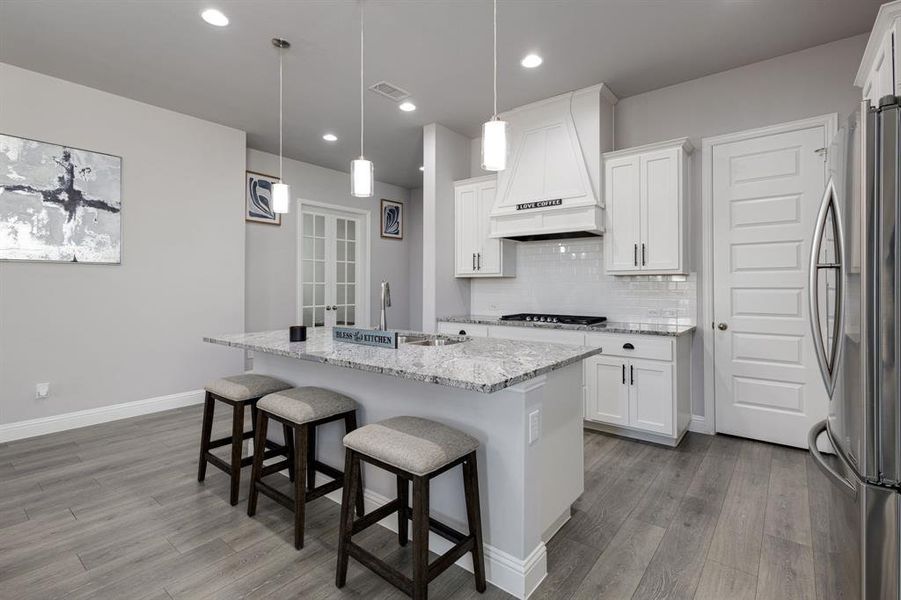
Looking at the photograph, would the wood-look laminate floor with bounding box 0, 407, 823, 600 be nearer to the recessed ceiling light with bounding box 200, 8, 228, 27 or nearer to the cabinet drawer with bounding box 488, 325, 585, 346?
the cabinet drawer with bounding box 488, 325, 585, 346

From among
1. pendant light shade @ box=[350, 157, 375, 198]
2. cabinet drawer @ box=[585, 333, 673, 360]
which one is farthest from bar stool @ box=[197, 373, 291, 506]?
cabinet drawer @ box=[585, 333, 673, 360]

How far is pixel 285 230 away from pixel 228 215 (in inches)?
39.5

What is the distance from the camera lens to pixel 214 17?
9.14ft

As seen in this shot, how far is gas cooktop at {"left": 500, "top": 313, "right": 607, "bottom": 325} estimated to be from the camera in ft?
12.3

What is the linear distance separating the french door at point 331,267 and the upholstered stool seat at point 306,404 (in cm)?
381

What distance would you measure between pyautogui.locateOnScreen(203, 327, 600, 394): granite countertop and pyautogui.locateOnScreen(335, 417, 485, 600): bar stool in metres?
0.25

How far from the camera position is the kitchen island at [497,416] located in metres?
1.71

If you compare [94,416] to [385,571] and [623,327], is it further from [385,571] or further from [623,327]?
[623,327]

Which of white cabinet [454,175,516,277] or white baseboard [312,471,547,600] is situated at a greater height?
white cabinet [454,175,516,277]

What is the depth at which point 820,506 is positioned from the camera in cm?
236

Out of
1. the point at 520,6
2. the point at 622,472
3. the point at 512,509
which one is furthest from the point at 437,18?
the point at 622,472

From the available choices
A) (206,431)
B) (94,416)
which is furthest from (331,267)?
(206,431)

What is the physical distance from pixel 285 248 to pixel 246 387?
349 cm

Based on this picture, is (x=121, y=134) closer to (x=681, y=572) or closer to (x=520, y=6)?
(x=520, y=6)
